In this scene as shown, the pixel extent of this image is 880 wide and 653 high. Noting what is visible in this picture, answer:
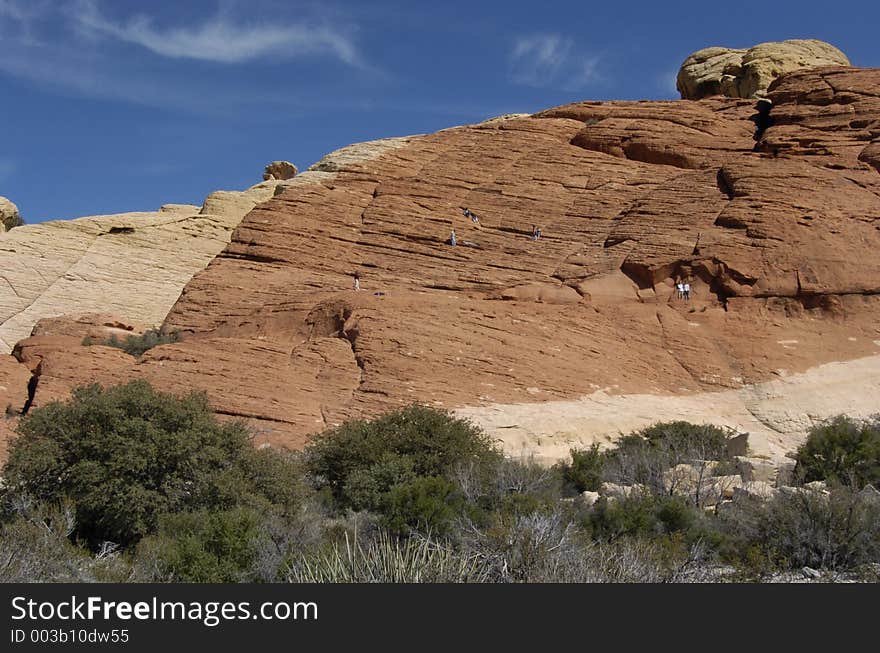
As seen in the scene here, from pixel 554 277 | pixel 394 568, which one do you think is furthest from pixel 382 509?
pixel 554 277

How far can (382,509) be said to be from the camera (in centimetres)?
1288

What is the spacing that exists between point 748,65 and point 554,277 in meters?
25.1

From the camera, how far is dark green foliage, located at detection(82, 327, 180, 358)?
94.9 ft

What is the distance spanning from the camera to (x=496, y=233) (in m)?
32.8

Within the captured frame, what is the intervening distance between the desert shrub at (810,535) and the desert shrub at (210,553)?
5156 mm

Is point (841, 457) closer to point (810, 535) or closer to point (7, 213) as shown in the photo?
point (810, 535)

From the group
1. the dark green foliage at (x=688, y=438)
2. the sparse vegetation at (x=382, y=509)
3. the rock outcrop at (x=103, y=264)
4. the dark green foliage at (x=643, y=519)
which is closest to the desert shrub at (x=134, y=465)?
the sparse vegetation at (x=382, y=509)

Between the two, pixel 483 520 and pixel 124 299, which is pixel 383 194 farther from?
pixel 483 520

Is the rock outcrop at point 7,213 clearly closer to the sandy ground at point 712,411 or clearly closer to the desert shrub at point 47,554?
the sandy ground at point 712,411

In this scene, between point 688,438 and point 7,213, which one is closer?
point 688,438

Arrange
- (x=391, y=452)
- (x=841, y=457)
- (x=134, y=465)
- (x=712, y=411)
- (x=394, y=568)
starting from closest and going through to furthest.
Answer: (x=394, y=568) < (x=134, y=465) < (x=391, y=452) < (x=841, y=457) < (x=712, y=411)

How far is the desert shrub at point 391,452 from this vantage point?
15.7m

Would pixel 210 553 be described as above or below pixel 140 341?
below
